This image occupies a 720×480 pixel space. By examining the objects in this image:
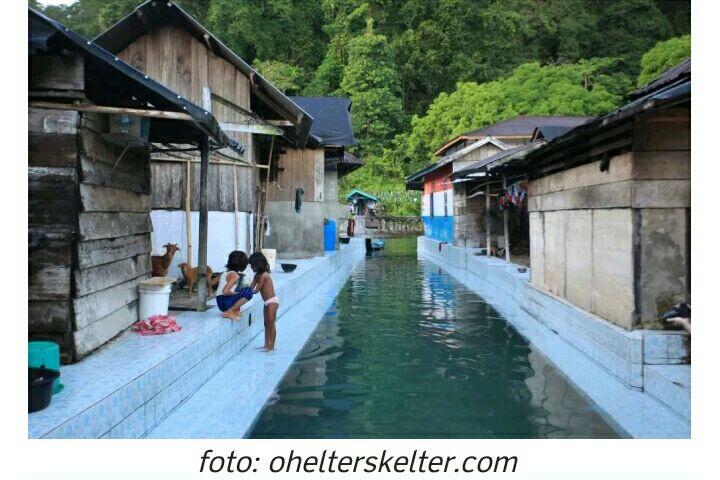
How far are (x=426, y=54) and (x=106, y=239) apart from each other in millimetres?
48421

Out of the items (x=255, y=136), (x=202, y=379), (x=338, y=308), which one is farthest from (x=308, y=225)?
(x=202, y=379)

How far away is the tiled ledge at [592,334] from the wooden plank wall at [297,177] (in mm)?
6852

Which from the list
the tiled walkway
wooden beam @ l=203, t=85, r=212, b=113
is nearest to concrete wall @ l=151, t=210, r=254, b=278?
wooden beam @ l=203, t=85, r=212, b=113

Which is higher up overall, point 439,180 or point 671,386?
point 439,180

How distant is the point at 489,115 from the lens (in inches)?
Answer: 1641

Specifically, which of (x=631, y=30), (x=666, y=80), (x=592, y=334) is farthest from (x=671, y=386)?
(x=631, y=30)

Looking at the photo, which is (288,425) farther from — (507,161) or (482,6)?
(482,6)

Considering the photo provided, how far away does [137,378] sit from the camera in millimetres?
5406

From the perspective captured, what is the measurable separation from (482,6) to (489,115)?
16.9 m

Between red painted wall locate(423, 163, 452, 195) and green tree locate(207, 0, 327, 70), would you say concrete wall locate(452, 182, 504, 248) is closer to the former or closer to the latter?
red painted wall locate(423, 163, 452, 195)

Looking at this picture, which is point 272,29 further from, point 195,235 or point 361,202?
point 195,235

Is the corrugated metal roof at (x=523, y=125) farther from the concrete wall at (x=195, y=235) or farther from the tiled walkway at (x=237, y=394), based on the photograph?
the tiled walkway at (x=237, y=394)

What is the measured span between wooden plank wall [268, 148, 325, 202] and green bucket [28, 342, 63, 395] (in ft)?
49.0

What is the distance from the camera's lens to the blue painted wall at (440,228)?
1021 inches
